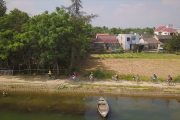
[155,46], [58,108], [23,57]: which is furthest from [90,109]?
[155,46]

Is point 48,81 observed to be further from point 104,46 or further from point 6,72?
point 104,46

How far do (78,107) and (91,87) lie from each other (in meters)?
3.89

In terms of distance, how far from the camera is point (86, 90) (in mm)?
20812

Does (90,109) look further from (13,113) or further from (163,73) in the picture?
(163,73)

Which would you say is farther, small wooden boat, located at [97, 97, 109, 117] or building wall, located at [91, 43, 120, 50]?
building wall, located at [91, 43, 120, 50]

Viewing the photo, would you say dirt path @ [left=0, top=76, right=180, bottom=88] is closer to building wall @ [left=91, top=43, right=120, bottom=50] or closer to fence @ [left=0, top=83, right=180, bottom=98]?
fence @ [left=0, top=83, right=180, bottom=98]

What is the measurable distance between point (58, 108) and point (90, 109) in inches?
127

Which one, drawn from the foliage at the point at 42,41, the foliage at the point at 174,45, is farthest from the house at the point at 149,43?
the foliage at the point at 42,41

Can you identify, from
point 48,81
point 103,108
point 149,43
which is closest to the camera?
point 103,108

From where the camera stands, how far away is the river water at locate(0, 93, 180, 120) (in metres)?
15.8

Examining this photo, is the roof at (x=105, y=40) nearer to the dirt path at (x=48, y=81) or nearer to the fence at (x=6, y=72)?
the dirt path at (x=48, y=81)

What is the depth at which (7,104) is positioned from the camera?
18047mm

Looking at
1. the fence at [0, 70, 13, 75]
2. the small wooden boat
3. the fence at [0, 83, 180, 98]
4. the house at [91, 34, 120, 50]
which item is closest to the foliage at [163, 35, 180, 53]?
the house at [91, 34, 120, 50]

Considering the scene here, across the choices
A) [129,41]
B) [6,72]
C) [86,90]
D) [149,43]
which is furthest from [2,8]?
[149,43]
